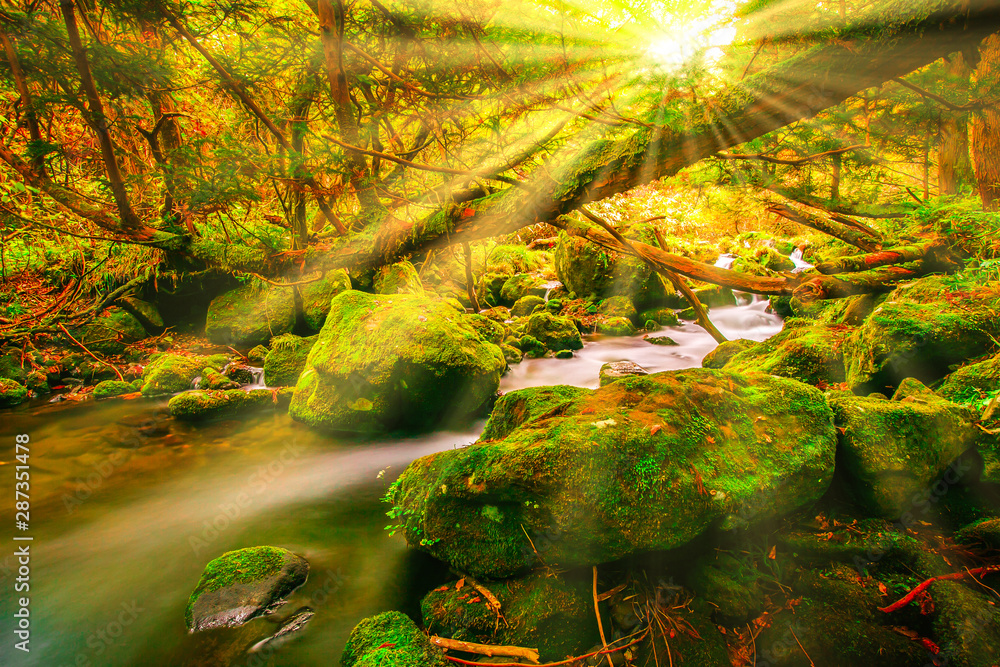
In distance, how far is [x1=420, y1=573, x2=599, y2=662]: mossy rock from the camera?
96.2 inches

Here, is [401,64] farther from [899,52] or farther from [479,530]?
[479,530]

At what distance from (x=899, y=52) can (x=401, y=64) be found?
3496 mm

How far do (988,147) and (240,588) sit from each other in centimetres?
997

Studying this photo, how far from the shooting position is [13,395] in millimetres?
7348

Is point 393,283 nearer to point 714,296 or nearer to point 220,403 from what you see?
point 220,403

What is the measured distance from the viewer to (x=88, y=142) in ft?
11.3

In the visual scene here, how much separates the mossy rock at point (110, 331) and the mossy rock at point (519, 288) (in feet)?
37.0

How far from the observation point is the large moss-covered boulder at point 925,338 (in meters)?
3.90

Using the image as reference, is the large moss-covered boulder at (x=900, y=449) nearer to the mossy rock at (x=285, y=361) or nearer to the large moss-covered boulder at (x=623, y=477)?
the large moss-covered boulder at (x=623, y=477)

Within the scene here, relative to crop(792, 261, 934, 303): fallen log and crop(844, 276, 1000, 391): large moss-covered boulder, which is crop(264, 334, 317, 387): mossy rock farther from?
crop(844, 276, 1000, 391): large moss-covered boulder

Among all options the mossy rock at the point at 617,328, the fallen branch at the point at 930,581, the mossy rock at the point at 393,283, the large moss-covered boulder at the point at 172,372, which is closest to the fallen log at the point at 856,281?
the fallen branch at the point at 930,581

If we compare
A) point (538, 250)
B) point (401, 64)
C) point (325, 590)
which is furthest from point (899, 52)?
point (538, 250)

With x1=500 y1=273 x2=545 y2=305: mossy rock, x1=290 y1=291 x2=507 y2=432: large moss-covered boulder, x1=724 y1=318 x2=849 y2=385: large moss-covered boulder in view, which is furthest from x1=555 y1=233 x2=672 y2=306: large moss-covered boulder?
x1=724 y1=318 x2=849 y2=385: large moss-covered boulder

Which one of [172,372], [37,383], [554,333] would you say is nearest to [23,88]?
[172,372]
